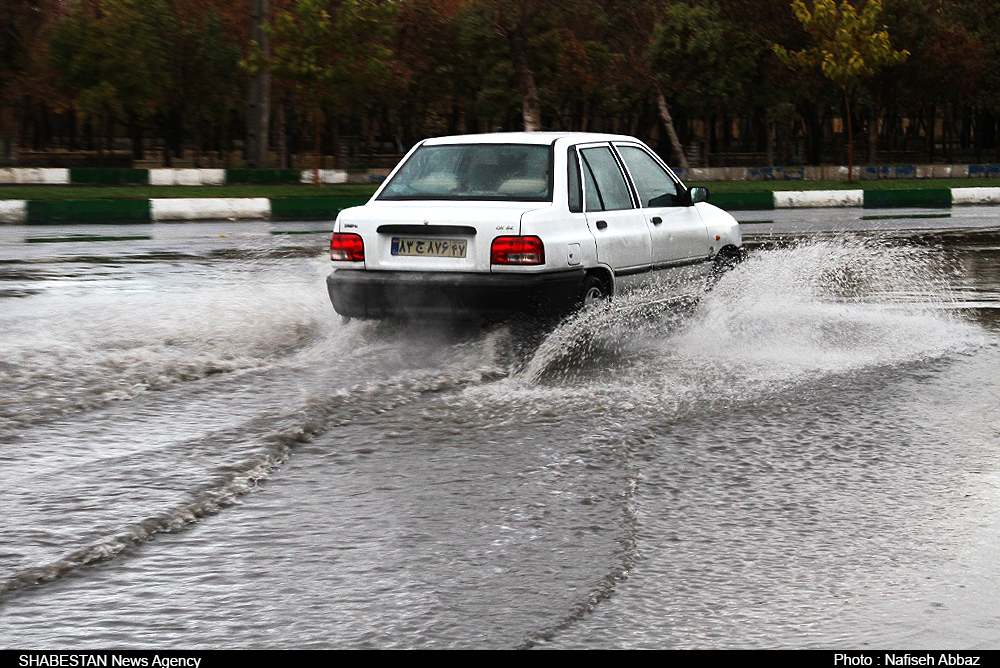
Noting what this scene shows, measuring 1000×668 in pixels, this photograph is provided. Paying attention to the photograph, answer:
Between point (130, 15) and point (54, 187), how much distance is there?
14179mm

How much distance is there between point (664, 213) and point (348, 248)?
2.31m

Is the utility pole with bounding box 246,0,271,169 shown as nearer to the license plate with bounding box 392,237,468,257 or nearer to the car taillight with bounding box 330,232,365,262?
the car taillight with bounding box 330,232,365,262

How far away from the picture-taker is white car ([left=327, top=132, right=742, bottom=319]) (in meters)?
7.96

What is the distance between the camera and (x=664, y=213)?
9.39 meters

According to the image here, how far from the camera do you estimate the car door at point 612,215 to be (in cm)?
854

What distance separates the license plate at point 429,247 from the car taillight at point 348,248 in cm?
23

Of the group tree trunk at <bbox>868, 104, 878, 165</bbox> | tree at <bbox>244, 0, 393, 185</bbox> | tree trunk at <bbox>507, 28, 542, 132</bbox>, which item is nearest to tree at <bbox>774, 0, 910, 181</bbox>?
tree trunk at <bbox>507, 28, 542, 132</bbox>

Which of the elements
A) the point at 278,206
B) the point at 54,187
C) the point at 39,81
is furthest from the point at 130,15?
the point at 278,206

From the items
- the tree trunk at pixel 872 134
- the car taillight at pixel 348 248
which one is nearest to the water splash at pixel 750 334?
the car taillight at pixel 348 248

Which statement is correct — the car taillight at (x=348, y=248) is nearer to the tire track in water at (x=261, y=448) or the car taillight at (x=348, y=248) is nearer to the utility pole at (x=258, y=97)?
the tire track in water at (x=261, y=448)

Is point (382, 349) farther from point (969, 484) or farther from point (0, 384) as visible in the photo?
point (969, 484)

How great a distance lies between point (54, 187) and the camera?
1199 inches

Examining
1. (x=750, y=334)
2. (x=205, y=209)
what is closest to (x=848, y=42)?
(x=205, y=209)

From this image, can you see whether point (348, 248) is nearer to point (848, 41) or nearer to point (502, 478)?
point (502, 478)
